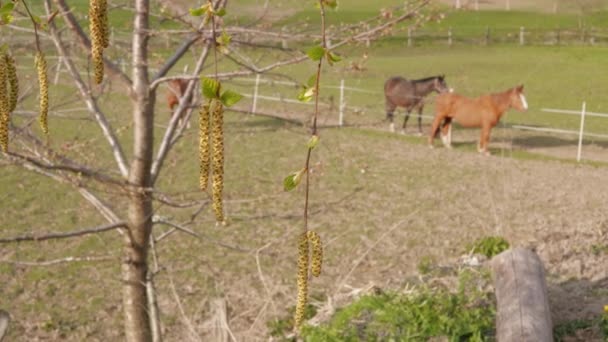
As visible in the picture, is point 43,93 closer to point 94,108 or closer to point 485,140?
point 94,108

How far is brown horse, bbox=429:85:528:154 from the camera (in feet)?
50.9

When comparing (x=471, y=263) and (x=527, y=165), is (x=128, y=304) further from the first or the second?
(x=527, y=165)

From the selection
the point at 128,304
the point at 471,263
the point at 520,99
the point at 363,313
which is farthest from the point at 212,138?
the point at 520,99

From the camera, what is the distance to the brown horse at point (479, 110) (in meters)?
15.5

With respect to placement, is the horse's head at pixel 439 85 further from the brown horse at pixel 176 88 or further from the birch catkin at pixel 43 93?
the birch catkin at pixel 43 93

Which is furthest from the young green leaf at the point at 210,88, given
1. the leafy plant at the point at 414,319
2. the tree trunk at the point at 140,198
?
the leafy plant at the point at 414,319

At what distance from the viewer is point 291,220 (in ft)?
34.6

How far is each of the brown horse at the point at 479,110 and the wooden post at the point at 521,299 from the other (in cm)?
999

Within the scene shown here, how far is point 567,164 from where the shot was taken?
14.6 metres

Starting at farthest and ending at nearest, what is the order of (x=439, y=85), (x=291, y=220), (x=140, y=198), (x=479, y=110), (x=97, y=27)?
(x=439, y=85) → (x=479, y=110) → (x=291, y=220) → (x=140, y=198) → (x=97, y=27)

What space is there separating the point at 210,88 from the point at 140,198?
143 inches

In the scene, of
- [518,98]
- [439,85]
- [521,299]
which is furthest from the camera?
[439,85]

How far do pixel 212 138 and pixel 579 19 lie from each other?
40363 mm

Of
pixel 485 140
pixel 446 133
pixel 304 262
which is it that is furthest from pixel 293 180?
pixel 446 133
